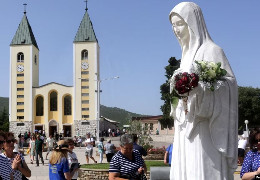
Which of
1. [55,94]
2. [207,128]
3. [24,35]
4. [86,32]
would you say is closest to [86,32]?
[86,32]

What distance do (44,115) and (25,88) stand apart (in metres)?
6.62

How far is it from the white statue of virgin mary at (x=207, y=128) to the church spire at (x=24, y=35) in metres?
83.5

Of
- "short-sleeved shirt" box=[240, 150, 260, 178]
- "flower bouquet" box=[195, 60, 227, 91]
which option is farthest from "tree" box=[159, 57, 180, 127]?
"flower bouquet" box=[195, 60, 227, 91]

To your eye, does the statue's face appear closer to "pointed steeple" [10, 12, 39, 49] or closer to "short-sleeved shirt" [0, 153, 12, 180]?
"short-sleeved shirt" [0, 153, 12, 180]

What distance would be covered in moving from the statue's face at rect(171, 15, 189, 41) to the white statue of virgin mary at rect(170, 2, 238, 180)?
0.33ft

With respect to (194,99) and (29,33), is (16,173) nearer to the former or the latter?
(194,99)

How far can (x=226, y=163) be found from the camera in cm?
393

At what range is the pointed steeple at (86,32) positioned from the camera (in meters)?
82.8

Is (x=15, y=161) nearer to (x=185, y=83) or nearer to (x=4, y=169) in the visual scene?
(x=4, y=169)

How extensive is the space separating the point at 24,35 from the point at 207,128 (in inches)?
3371

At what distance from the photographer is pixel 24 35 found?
3374 inches

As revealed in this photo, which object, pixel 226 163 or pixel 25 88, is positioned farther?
pixel 25 88

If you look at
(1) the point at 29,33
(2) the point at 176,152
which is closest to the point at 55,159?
(2) the point at 176,152

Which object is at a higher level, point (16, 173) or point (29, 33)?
point (29, 33)
